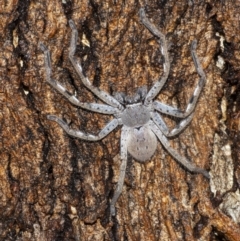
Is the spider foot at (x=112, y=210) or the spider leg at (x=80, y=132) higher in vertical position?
the spider leg at (x=80, y=132)

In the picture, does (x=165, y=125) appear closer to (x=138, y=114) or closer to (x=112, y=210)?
(x=138, y=114)

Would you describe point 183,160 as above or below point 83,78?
below

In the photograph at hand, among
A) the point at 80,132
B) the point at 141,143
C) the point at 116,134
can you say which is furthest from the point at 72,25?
the point at 141,143

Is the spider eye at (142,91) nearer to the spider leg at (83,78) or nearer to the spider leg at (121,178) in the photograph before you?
the spider leg at (83,78)

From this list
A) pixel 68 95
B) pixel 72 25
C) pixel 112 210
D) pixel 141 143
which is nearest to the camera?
pixel 72 25

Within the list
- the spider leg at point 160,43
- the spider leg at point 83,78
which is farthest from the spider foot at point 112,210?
the spider leg at point 160,43

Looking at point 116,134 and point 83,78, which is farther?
point 116,134

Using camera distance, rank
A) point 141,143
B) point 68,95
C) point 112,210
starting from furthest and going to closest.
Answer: point 141,143, point 112,210, point 68,95

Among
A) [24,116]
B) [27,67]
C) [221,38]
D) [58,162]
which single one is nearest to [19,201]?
[58,162]
